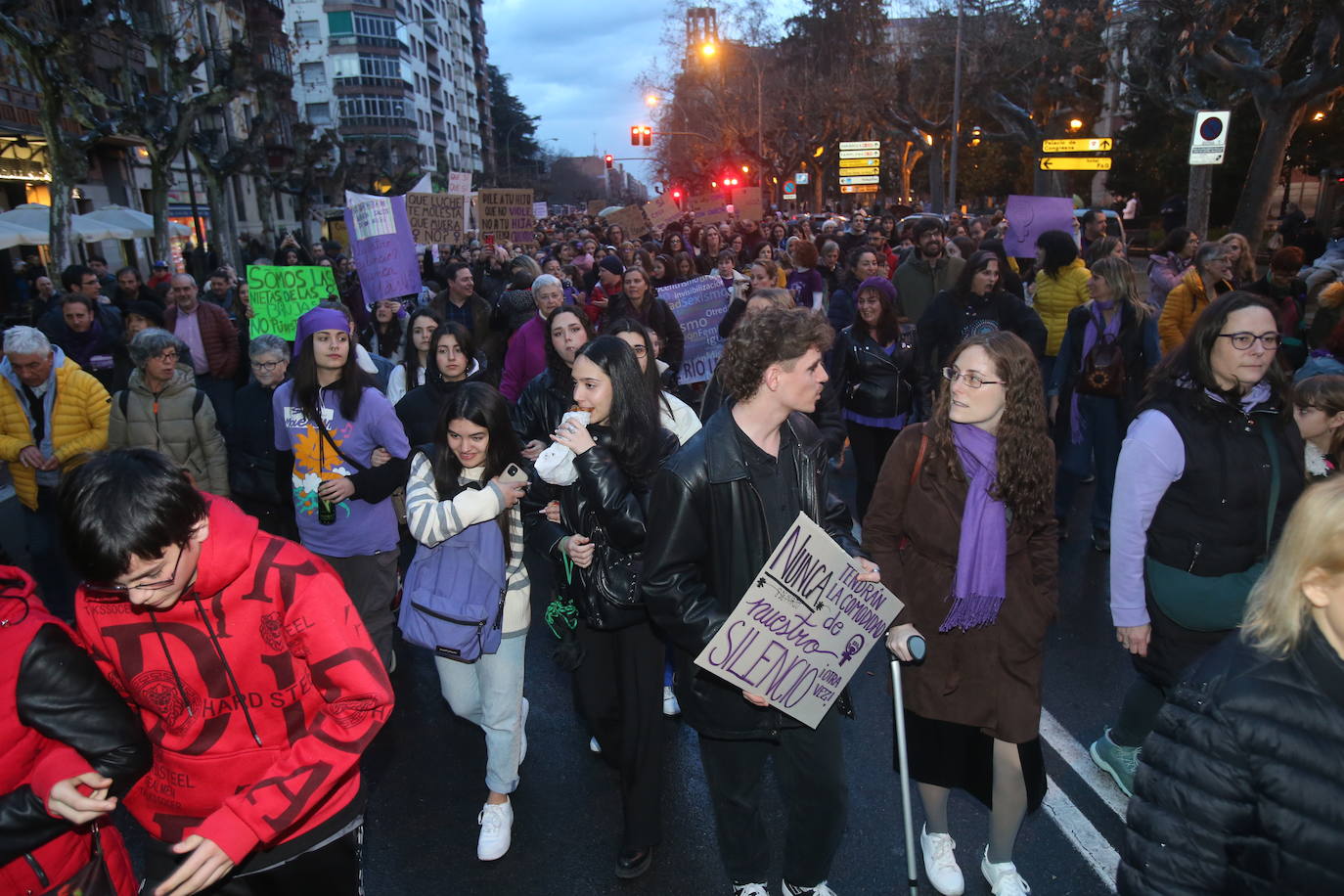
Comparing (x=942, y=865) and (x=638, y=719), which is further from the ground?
(x=638, y=719)

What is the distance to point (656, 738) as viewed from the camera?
3.26 metres

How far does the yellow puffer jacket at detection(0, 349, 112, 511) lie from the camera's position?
216 inches

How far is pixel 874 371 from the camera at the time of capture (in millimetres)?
5953

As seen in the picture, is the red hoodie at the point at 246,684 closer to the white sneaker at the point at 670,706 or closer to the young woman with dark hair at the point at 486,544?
the young woman with dark hair at the point at 486,544

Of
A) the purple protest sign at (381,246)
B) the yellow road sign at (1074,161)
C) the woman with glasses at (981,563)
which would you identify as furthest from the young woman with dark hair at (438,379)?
the yellow road sign at (1074,161)

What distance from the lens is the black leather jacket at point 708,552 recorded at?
8.63 feet

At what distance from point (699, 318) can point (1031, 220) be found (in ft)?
15.7

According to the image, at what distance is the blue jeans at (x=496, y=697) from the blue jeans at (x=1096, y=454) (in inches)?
175

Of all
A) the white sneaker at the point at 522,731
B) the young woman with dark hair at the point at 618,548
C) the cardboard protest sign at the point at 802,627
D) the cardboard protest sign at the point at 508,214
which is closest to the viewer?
the cardboard protest sign at the point at 802,627

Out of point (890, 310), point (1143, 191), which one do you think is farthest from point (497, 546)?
point (1143, 191)

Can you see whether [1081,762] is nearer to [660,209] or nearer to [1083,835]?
[1083,835]

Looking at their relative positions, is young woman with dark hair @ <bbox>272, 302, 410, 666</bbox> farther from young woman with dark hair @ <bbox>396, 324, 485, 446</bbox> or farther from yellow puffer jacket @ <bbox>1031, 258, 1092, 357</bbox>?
yellow puffer jacket @ <bbox>1031, 258, 1092, 357</bbox>

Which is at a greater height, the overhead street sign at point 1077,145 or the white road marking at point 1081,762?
the overhead street sign at point 1077,145

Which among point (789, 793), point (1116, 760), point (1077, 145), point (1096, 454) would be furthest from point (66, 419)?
point (1077, 145)
